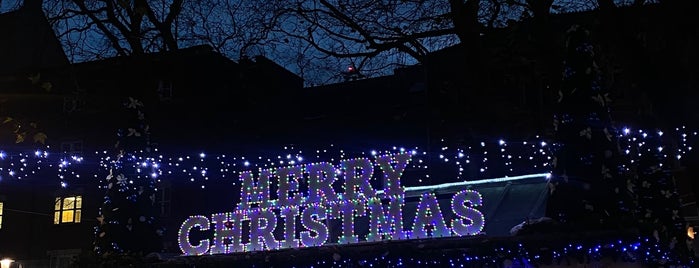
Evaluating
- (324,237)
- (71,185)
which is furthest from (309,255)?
(71,185)

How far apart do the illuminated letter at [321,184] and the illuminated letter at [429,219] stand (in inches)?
80.6

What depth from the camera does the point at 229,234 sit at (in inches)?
579

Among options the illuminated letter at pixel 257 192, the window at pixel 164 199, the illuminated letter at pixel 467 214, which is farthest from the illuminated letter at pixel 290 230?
the window at pixel 164 199

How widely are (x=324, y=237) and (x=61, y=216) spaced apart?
22.7m

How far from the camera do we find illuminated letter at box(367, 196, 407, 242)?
12609 millimetres

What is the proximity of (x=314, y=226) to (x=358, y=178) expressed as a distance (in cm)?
129

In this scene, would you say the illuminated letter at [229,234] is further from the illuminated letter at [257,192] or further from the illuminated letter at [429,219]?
the illuminated letter at [429,219]

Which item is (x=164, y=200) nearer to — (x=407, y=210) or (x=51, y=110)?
(x=51, y=110)

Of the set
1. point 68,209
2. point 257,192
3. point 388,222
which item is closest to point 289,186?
point 257,192

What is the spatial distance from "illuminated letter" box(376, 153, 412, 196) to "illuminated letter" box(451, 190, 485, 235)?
1300 millimetres

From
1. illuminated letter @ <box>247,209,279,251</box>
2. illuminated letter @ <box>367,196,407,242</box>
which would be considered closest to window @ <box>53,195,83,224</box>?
illuminated letter @ <box>247,209,279,251</box>

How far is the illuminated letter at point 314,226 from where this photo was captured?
13.4 m

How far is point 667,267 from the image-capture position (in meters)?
8.57

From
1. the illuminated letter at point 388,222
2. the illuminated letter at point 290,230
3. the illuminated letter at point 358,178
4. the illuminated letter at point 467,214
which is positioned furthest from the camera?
the illuminated letter at point 290,230
